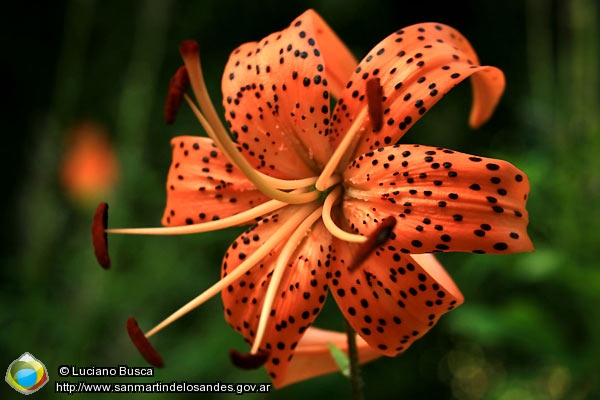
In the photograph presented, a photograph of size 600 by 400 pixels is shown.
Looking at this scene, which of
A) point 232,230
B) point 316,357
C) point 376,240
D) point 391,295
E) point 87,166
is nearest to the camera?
point 376,240

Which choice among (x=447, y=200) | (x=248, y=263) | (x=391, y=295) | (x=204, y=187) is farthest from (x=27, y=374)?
(x=447, y=200)

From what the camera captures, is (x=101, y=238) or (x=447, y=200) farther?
(x=101, y=238)

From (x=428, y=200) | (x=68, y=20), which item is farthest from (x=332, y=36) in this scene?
(x=68, y=20)

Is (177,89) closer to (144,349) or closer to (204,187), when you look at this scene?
(204,187)

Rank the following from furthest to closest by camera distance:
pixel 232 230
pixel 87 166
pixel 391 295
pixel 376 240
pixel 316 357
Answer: pixel 87 166 → pixel 232 230 → pixel 316 357 → pixel 391 295 → pixel 376 240

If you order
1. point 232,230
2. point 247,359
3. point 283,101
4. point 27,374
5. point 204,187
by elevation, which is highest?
point 283,101

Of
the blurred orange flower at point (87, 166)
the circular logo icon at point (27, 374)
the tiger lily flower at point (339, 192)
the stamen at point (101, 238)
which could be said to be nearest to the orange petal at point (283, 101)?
the tiger lily flower at point (339, 192)

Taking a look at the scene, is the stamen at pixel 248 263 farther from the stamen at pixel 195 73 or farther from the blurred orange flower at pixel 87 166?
the blurred orange flower at pixel 87 166

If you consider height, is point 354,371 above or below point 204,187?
below
